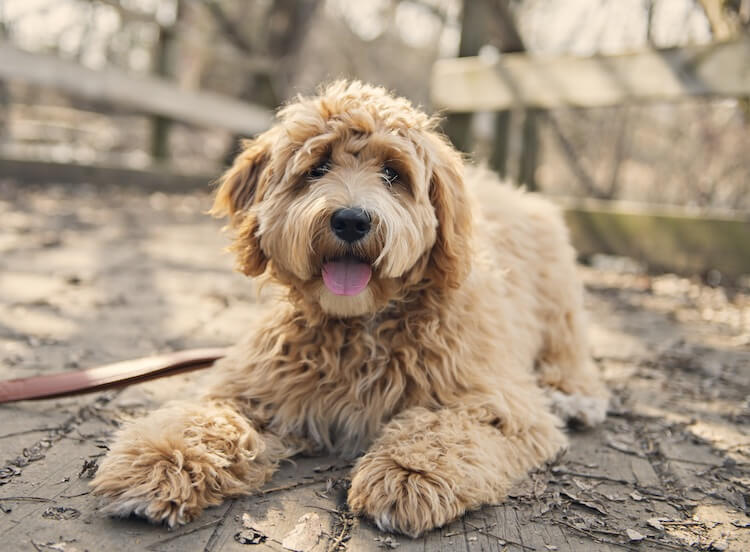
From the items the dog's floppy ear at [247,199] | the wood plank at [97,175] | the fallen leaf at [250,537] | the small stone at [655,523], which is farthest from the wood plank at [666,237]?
the fallen leaf at [250,537]

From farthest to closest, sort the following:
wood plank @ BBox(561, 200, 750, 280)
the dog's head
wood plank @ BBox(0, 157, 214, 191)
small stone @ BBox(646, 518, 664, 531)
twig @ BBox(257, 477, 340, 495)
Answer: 1. wood plank @ BBox(0, 157, 214, 191)
2. wood plank @ BBox(561, 200, 750, 280)
3. the dog's head
4. twig @ BBox(257, 477, 340, 495)
5. small stone @ BBox(646, 518, 664, 531)

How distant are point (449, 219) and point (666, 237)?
4153mm

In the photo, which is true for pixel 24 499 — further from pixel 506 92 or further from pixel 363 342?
pixel 506 92

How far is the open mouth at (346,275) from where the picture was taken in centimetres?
260

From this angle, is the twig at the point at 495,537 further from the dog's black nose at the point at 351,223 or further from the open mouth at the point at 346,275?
the dog's black nose at the point at 351,223

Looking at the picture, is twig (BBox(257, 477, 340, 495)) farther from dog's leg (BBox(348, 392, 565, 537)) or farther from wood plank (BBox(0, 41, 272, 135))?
wood plank (BBox(0, 41, 272, 135))

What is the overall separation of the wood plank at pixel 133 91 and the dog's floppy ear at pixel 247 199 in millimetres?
6324

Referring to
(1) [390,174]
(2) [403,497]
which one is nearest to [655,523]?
(2) [403,497]

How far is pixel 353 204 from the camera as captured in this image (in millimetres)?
2518

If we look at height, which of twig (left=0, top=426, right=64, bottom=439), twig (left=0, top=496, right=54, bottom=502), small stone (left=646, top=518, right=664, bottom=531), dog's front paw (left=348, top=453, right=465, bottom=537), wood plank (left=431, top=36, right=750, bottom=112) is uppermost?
wood plank (left=431, top=36, right=750, bottom=112)

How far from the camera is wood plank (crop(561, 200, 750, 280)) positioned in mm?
5887

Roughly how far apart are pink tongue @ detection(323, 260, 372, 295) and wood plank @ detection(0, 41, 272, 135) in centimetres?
702

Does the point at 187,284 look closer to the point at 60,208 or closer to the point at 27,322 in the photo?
the point at 27,322

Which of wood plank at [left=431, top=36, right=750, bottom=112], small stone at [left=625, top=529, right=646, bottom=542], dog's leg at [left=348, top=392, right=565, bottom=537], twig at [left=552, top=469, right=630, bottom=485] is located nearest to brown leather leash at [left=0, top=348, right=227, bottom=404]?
dog's leg at [left=348, top=392, right=565, bottom=537]
